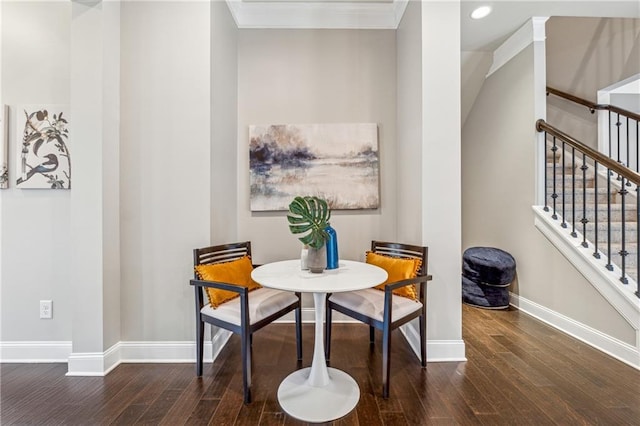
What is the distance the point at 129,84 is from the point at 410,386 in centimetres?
295

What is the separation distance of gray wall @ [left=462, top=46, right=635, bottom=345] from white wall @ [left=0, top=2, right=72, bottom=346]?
165 inches

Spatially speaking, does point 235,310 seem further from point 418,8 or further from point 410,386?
point 418,8

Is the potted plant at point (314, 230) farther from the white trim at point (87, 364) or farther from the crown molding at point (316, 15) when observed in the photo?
the crown molding at point (316, 15)

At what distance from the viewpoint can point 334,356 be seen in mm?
2281

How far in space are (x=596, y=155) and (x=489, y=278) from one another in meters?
1.49

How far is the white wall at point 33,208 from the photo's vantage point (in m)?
2.19

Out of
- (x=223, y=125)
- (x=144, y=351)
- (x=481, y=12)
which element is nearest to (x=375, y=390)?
(x=144, y=351)

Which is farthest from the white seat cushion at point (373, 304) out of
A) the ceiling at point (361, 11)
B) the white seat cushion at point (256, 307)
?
the ceiling at point (361, 11)

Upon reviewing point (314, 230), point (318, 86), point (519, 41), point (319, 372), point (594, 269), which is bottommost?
point (319, 372)

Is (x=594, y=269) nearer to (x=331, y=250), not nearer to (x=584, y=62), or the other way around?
(x=331, y=250)

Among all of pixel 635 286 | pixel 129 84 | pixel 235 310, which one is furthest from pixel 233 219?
pixel 635 286

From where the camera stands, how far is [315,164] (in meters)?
2.87

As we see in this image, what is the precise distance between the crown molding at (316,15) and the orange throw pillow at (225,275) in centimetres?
231

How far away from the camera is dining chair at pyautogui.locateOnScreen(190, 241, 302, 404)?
1.76 m
